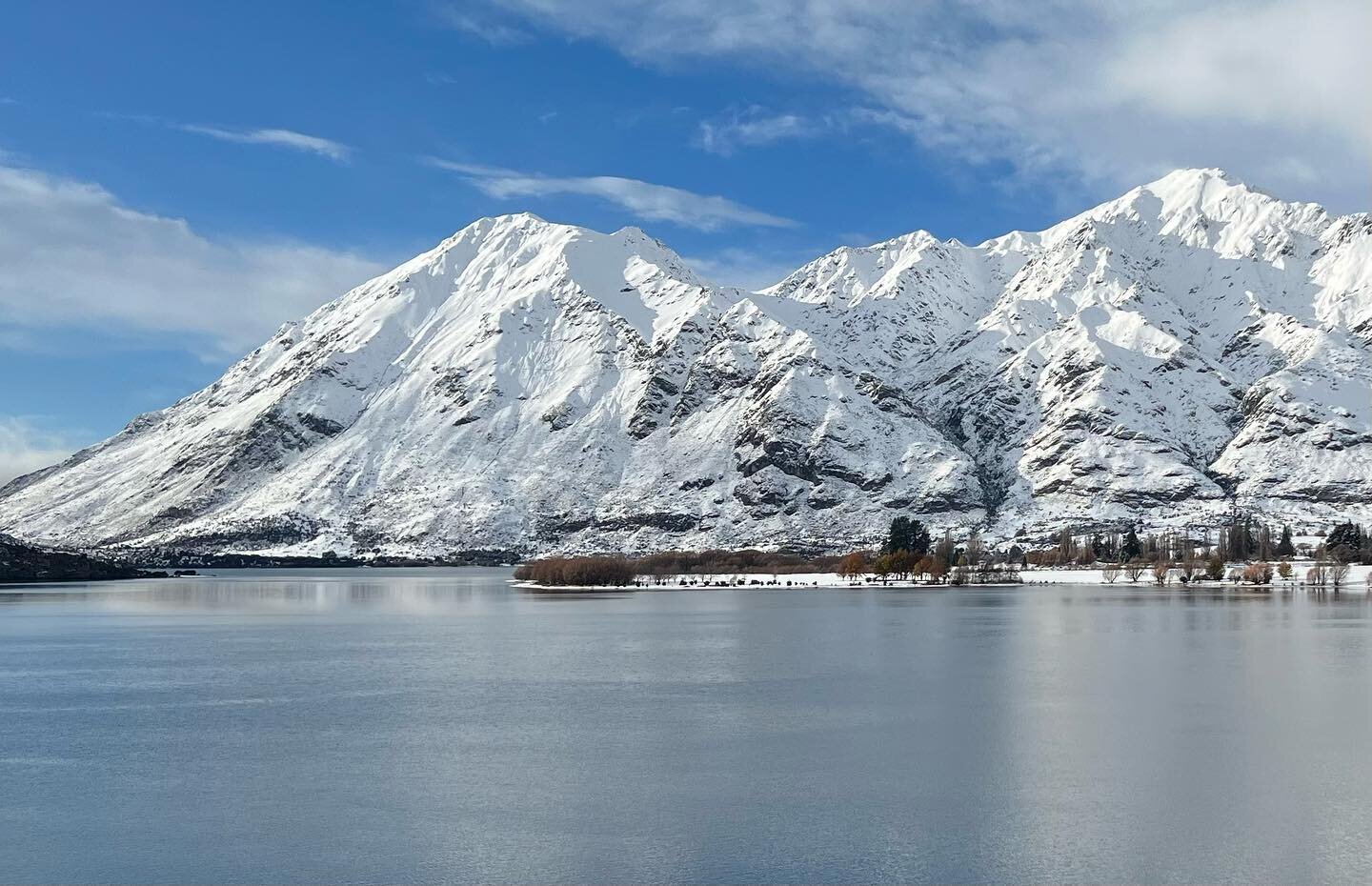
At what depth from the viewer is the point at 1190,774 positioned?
38.2 meters

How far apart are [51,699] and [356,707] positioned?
584 inches

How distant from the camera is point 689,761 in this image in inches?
1606

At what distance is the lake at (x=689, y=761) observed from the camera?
29.5 metres

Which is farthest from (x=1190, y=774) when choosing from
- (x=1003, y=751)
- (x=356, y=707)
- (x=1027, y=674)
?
(x=356, y=707)

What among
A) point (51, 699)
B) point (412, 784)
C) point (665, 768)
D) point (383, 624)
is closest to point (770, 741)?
point (665, 768)

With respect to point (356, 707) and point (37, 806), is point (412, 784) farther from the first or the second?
point (356, 707)

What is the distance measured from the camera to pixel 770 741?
44688 millimetres

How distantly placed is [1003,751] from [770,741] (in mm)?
7848

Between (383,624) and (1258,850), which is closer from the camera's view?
(1258,850)

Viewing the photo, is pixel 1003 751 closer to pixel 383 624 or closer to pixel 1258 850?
pixel 1258 850

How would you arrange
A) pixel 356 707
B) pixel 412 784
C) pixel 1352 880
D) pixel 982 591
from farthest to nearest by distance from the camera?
pixel 982 591, pixel 356 707, pixel 412 784, pixel 1352 880

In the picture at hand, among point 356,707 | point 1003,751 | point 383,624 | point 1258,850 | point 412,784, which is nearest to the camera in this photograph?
point 1258,850

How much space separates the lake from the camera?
2947cm

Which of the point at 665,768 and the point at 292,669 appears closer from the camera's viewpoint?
the point at 665,768
